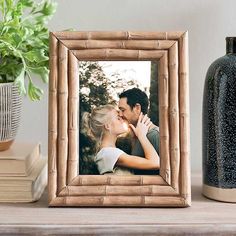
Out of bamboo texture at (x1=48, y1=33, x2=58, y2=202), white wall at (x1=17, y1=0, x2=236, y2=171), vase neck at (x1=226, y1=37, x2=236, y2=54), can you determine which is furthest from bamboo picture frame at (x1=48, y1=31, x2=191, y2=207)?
white wall at (x1=17, y1=0, x2=236, y2=171)

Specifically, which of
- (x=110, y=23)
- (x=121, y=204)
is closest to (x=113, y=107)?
(x=121, y=204)

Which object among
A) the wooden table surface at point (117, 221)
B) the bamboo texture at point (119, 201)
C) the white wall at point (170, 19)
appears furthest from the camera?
the white wall at point (170, 19)

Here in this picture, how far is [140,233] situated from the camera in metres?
0.85

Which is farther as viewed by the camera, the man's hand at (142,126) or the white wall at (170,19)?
the white wall at (170,19)

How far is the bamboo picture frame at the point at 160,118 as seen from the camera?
3.17 feet

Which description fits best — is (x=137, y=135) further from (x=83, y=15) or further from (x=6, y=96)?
(x=83, y=15)

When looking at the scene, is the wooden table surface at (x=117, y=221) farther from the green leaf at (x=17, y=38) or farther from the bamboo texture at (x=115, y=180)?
the green leaf at (x=17, y=38)

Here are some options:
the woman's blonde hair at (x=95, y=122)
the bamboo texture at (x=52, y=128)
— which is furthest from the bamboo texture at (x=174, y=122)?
the bamboo texture at (x=52, y=128)

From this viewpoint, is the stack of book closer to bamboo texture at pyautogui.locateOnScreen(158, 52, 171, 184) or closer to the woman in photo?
the woman in photo

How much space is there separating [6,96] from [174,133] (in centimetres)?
33

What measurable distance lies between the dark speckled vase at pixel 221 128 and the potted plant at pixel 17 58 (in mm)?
328

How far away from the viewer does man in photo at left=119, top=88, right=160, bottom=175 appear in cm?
98

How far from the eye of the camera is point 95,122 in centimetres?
99

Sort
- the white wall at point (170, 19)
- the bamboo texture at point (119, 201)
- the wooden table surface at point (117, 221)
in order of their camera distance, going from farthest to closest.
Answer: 1. the white wall at point (170, 19)
2. the bamboo texture at point (119, 201)
3. the wooden table surface at point (117, 221)
